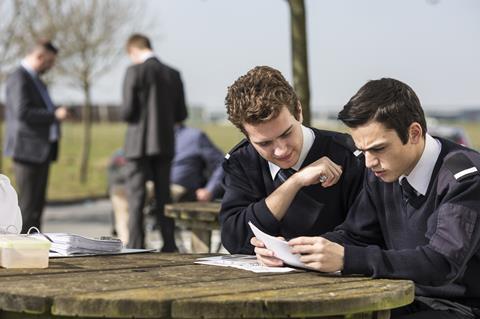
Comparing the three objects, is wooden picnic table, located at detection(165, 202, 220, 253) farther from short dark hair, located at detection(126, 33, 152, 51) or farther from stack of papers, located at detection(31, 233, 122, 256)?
short dark hair, located at detection(126, 33, 152, 51)

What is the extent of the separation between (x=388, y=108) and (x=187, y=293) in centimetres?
114

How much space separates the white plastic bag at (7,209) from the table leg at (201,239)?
10.6 ft

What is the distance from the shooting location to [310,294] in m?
3.71

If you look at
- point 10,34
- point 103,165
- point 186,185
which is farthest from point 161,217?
point 103,165

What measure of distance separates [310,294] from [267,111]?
49.0 inches

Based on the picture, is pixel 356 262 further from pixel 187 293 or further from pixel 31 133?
pixel 31 133

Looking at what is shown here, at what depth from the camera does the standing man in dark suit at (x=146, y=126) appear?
11125 mm

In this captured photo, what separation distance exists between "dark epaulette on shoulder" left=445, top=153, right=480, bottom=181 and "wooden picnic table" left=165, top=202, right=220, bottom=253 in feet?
11.4

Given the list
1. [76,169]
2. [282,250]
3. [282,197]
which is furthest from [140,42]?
[76,169]

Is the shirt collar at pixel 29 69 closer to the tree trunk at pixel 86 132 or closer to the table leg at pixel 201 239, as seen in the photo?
the table leg at pixel 201 239

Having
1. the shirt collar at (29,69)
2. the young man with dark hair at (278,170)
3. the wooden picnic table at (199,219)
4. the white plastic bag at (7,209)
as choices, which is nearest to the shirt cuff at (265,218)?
the young man with dark hair at (278,170)

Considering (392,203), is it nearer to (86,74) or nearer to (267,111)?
(267,111)

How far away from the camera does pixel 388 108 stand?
431 centimetres

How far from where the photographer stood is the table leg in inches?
326
